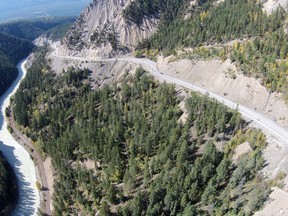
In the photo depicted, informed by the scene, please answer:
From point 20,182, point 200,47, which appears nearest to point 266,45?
point 200,47

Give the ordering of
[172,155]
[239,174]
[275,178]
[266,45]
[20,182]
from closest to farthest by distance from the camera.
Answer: [275,178] < [239,174] < [172,155] < [266,45] < [20,182]

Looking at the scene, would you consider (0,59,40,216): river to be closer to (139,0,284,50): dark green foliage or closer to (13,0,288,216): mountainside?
(13,0,288,216): mountainside

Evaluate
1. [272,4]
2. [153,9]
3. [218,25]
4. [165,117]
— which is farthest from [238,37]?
[153,9]

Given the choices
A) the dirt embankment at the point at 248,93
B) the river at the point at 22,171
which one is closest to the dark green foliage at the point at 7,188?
the river at the point at 22,171

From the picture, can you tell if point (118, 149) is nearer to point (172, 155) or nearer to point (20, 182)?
point (172, 155)

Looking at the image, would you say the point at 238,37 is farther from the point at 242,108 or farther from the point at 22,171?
the point at 22,171

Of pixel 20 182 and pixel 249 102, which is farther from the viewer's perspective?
pixel 20 182

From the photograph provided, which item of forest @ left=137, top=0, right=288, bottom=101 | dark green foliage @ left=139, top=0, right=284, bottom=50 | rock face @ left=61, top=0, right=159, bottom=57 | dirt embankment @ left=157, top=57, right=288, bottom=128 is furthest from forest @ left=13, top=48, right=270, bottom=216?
rock face @ left=61, top=0, right=159, bottom=57
